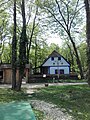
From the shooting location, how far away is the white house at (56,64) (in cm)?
5000

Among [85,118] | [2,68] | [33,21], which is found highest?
[33,21]

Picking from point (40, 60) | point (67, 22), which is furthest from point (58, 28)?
point (40, 60)

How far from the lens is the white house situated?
164 ft

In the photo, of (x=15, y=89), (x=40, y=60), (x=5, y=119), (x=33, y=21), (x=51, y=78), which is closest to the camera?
(x=5, y=119)

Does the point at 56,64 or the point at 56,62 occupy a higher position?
the point at 56,62

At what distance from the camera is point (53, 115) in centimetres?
907

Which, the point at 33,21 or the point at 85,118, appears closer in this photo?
the point at 85,118

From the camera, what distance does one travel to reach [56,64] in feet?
165

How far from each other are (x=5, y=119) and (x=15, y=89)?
12.1 metres

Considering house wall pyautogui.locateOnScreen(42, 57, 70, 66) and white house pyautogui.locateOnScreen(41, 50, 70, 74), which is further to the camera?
house wall pyautogui.locateOnScreen(42, 57, 70, 66)

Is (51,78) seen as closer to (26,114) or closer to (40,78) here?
(40,78)

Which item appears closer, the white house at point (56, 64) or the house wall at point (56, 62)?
the white house at point (56, 64)

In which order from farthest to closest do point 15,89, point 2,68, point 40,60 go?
point 40,60 → point 2,68 → point 15,89

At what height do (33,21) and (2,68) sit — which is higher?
(33,21)
